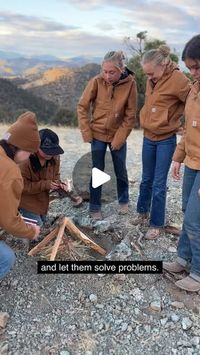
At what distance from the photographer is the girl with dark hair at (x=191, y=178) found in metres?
3.08

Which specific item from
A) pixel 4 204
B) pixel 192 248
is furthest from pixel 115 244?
pixel 4 204

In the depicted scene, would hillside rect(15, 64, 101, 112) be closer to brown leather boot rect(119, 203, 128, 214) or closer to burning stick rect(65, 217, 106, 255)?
brown leather boot rect(119, 203, 128, 214)

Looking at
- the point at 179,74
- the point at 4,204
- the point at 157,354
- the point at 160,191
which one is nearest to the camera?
the point at 4,204

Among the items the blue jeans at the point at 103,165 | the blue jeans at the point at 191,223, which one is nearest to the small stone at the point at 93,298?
the blue jeans at the point at 191,223

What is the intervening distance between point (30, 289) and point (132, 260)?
935mm

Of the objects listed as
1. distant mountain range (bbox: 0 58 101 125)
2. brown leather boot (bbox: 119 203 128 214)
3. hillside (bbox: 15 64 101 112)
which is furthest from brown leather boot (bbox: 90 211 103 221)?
hillside (bbox: 15 64 101 112)

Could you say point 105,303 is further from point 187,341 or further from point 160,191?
point 160,191

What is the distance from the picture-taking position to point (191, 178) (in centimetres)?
347

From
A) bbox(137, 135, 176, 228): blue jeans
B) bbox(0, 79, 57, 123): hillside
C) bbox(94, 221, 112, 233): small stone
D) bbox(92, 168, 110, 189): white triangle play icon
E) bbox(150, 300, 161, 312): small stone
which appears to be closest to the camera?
bbox(150, 300, 161, 312): small stone

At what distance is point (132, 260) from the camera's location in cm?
393

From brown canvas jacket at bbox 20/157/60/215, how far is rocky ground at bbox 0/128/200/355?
1.22ft

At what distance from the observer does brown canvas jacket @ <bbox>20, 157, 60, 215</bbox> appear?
3.98m

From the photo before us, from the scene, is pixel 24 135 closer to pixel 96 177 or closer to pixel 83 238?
pixel 83 238

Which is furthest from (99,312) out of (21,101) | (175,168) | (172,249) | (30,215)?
(21,101)
